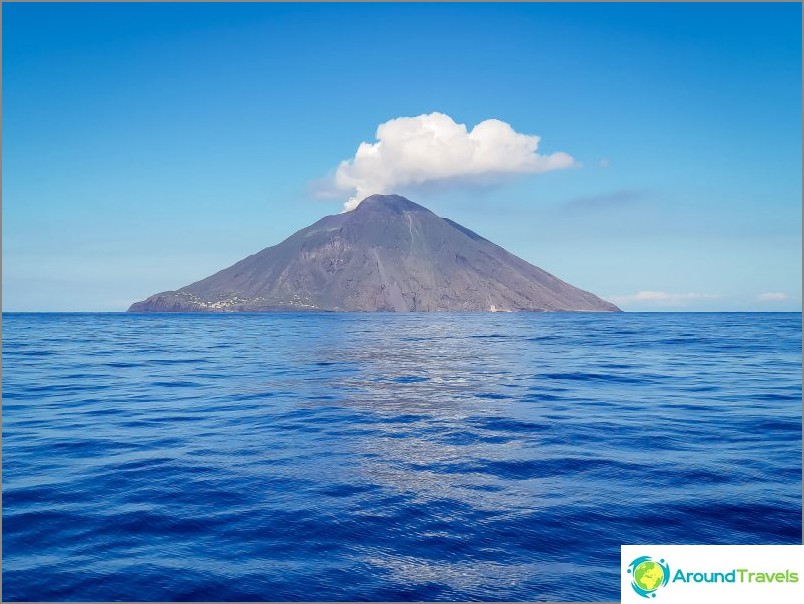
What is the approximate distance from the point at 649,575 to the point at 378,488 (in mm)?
8036

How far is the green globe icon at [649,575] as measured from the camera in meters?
8.61

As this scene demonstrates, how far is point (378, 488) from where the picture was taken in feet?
48.9

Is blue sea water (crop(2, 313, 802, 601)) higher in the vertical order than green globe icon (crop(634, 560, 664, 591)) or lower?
lower

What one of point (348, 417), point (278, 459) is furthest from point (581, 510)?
point (348, 417)

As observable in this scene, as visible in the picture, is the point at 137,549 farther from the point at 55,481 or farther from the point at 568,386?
the point at 568,386

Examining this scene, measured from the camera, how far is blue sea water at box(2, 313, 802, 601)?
1021 cm

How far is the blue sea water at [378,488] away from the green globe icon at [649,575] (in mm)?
1236

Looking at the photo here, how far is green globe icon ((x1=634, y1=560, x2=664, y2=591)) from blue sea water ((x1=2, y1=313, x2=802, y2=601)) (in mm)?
1236

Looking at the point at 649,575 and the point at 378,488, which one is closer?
the point at 649,575

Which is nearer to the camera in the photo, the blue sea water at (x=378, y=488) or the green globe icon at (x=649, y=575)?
the green globe icon at (x=649, y=575)

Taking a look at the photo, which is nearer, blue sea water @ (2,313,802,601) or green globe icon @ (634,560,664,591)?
green globe icon @ (634,560,664,591)

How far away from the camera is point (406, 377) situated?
135ft

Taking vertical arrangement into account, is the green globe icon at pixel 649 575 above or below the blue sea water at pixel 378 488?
above

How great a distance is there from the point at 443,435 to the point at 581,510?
913 cm
